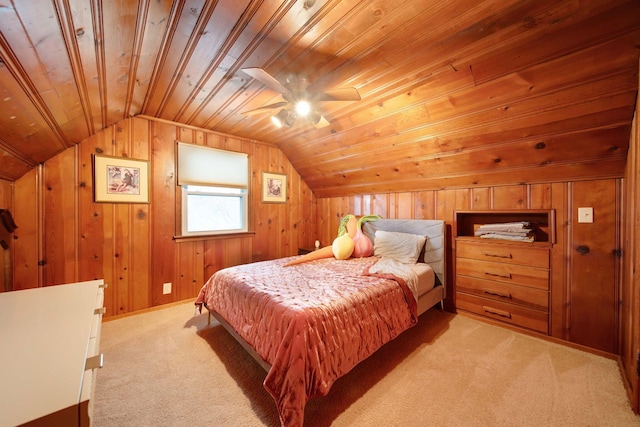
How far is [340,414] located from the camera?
1.40 meters

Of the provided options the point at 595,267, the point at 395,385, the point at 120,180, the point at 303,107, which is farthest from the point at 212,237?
the point at 595,267

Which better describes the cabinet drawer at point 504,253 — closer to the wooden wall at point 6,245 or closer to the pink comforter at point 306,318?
the pink comforter at point 306,318

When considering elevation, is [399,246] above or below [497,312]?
above

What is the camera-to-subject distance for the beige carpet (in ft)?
4.52

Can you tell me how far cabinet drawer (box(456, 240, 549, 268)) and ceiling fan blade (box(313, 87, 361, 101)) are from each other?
2.04 m

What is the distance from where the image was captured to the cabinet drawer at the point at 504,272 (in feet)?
7.32

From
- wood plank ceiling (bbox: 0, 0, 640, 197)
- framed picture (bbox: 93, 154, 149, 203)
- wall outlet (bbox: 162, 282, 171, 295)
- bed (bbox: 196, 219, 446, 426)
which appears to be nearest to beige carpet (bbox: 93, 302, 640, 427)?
bed (bbox: 196, 219, 446, 426)

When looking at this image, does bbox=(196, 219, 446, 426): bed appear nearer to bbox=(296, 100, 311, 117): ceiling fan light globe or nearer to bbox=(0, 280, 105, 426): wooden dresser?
bbox=(0, 280, 105, 426): wooden dresser

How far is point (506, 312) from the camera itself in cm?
238

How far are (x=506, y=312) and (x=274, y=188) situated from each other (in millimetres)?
3317

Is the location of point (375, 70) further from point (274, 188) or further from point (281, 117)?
point (274, 188)

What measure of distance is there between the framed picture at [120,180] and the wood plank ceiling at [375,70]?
1.04ft

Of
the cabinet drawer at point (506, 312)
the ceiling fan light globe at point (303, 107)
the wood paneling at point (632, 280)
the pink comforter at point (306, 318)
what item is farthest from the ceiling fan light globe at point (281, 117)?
the cabinet drawer at point (506, 312)

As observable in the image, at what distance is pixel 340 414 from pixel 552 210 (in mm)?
2488
